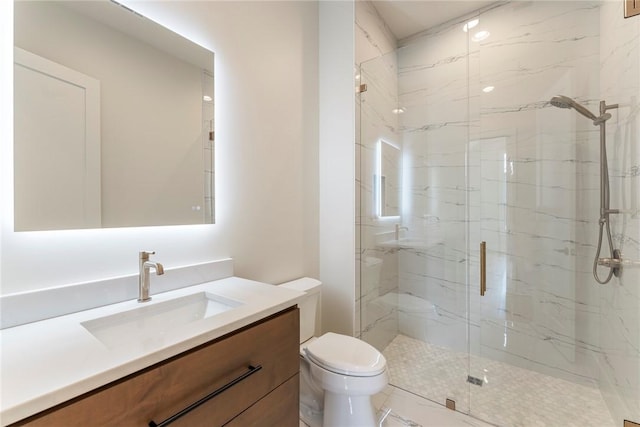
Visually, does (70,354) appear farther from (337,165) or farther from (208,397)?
(337,165)

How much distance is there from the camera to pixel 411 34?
8.98 ft

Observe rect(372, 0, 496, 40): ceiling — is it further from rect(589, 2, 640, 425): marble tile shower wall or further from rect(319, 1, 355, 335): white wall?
rect(589, 2, 640, 425): marble tile shower wall

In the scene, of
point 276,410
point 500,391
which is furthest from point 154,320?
point 500,391

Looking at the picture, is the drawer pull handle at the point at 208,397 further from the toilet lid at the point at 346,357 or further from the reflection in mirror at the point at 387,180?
the reflection in mirror at the point at 387,180

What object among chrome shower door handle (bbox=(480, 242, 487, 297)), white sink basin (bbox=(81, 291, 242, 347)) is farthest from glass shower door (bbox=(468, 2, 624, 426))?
white sink basin (bbox=(81, 291, 242, 347))

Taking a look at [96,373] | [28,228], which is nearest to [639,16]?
[96,373]

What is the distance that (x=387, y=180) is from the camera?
2467 mm

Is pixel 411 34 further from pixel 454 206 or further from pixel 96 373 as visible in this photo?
pixel 96 373

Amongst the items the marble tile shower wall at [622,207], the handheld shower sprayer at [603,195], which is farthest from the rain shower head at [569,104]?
Answer: the marble tile shower wall at [622,207]

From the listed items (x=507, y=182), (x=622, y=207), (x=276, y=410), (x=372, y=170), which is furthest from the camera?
(x=372, y=170)

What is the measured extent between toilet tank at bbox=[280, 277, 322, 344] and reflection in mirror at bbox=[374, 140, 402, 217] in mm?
920

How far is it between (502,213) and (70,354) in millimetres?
2559

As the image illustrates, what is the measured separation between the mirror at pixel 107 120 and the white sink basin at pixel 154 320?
0.35 meters

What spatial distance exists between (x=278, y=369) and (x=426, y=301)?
185 centimetres
